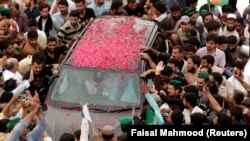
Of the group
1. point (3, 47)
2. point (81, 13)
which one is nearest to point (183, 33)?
point (81, 13)

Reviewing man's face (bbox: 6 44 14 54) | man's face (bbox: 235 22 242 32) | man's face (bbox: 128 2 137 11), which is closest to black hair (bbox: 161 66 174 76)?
man's face (bbox: 6 44 14 54)

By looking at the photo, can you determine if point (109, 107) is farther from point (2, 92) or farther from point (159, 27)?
point (159, 27)

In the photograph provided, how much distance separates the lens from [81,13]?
68.0 feet

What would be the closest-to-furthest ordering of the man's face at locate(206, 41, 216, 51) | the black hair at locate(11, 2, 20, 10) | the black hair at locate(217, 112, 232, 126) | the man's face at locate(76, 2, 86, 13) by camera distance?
1. the black hair at locate(217, 112, 232, 126)
2. the man's face at locate(206, 41, 216, 51)
3. the man's face at locate(76, 2, 86, 13)
4. the black hair at locate(11, 2, 20, 10)

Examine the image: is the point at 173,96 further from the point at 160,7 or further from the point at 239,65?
the point at 160,7

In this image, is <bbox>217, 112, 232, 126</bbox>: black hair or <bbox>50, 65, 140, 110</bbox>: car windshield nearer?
<bbox>217, 112, 232, 126</bbox>: black hair

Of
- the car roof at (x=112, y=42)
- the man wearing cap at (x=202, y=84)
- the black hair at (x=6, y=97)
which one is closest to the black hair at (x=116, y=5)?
the car roof at (x=112, y=42)

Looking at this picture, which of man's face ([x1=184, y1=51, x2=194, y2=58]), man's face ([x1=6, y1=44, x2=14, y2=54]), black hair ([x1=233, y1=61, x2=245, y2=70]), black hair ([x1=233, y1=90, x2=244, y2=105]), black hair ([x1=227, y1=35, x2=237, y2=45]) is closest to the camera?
black hair ([x1=233, y1=90, x2=244, y2=105])

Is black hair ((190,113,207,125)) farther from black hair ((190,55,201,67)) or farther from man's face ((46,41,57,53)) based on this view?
man's face ((46,41,57,53))

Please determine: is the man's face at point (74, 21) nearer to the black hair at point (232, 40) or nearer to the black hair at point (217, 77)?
the black hair at point (232, 40)

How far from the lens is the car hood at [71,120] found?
51.9 ft

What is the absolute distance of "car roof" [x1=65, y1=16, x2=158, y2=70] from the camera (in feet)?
56.1

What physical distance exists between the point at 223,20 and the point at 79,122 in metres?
6.11

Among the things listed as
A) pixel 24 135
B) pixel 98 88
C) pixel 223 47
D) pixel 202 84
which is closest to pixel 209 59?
pixel 202 84
